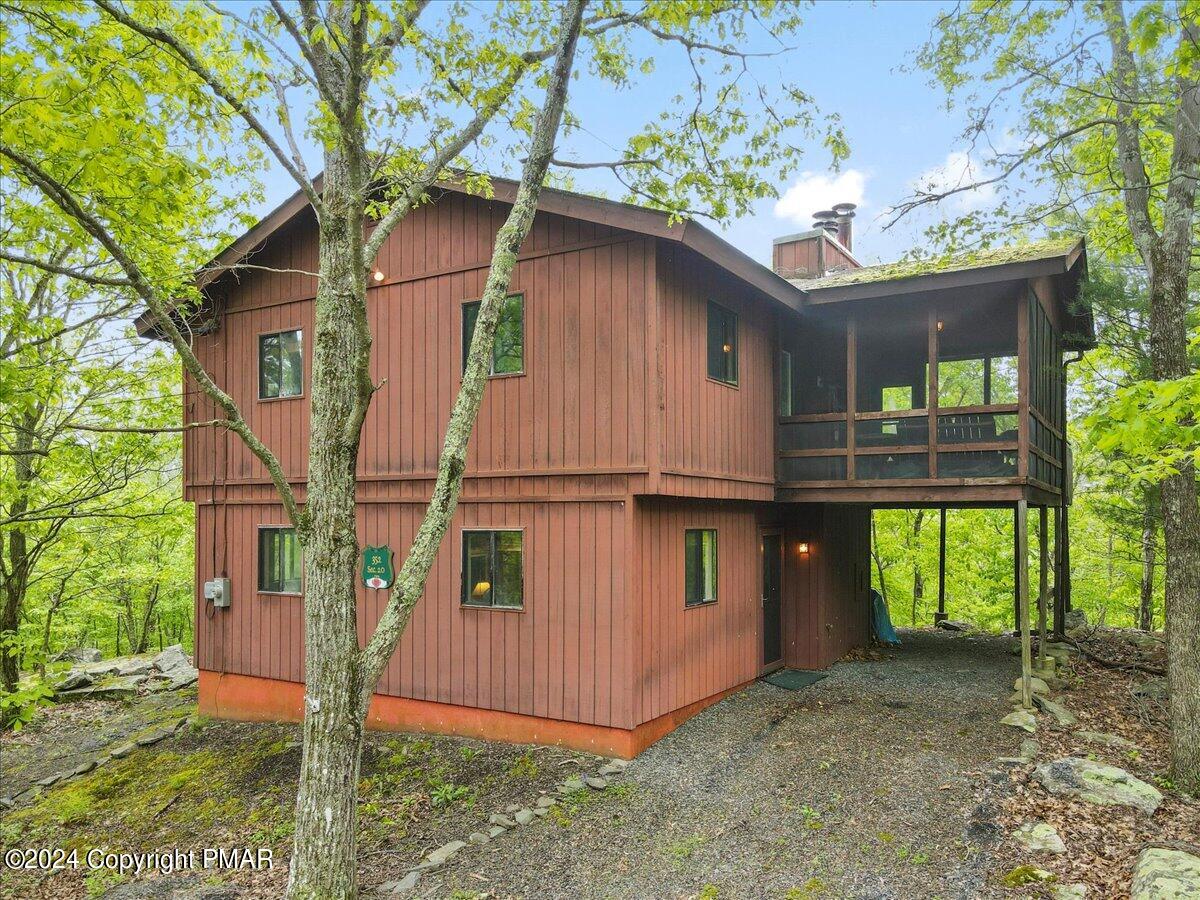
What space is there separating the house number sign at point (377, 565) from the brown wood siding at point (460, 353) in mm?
1112

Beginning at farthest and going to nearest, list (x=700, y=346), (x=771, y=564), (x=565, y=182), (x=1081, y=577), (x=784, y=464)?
(x=1081, y=577), (x=771, y=564), (x=784, y=464), (x=565, y=182), (x=700, y=346)

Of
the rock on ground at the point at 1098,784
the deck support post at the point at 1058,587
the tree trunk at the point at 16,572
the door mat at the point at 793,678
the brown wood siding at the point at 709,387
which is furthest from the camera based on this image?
the deck support post at the point at 1058,587

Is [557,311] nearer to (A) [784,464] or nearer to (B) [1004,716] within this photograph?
(A) [784,464]

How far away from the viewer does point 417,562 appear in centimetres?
602

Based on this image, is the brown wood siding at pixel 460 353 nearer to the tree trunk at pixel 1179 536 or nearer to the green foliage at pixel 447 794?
the green foliage at pixel 447 794

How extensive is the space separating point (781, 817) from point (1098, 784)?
2.91 metres

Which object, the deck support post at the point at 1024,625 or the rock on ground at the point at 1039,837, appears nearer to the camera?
the rock on ground at the point at 1039,837

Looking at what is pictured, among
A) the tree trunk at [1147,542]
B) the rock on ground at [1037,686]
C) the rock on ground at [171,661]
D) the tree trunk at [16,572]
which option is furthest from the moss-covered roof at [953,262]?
the rock on ground at [171,661]

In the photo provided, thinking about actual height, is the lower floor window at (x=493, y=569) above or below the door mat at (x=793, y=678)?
above

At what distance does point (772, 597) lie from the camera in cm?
1164

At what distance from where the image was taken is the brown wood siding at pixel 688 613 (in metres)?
8.37

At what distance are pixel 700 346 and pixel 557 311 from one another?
1.81 metres

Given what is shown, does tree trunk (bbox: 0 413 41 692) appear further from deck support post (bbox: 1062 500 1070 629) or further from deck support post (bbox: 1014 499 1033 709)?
deck support post (bbox: 1062 500 1070 629)

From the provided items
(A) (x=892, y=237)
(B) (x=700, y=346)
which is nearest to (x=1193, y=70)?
(A) (x=892, y=237)
